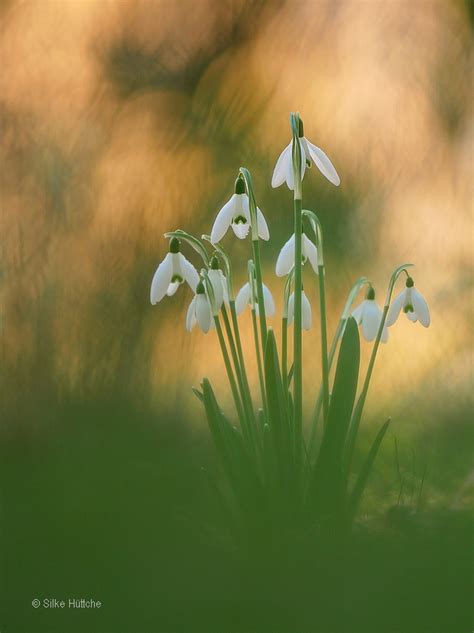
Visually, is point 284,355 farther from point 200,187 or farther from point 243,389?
point 200,187

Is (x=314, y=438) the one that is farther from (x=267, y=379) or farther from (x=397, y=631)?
(x=397, y=631)

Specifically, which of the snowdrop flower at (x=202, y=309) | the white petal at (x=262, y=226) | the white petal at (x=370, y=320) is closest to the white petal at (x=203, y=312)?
the snowdrop flower at (x=202, y=309)

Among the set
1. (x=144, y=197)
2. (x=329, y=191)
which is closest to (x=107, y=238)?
(x=144, y=197)

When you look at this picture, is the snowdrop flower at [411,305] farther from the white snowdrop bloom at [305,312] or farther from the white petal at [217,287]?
the white petal at [217,287]

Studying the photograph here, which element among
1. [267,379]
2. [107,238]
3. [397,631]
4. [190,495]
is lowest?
[397,631]

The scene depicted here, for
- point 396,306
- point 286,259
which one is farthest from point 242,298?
point 396,306
